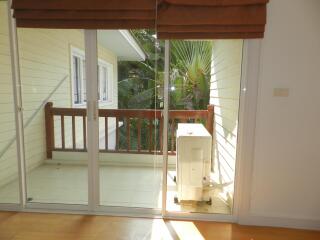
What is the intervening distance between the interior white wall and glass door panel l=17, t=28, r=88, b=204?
179 centimetres

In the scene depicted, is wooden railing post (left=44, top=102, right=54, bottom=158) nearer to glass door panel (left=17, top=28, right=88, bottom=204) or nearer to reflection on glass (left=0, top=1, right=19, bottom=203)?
glass door panel (left=17, top=28, right=88, bottom=204)

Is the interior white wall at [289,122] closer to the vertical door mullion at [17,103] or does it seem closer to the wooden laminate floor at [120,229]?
the wooden laminate floor at [120,229]

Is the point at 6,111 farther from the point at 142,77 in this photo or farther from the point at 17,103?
the point at 142,77

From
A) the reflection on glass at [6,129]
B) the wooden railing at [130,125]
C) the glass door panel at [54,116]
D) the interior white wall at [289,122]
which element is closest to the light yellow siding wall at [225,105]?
the wooden railing at [130,125]

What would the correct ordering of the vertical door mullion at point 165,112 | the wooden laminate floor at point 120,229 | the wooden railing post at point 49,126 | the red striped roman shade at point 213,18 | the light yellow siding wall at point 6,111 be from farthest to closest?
the wooden railing post at point 49,126, the light yellow siding wall at point 6,111, the vertical door mullion at point 165,112, the wooden laminate floor at point 120,229, the red striped roman shade at point 213,18

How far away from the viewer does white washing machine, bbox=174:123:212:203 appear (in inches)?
89.4

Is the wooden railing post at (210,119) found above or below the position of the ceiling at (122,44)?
below

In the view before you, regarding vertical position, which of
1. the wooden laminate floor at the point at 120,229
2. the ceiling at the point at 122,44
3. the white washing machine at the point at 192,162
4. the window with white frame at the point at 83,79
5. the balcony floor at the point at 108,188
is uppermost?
the ceiling at the point at 122,44

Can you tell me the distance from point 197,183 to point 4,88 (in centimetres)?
224

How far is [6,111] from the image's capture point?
8.05ft

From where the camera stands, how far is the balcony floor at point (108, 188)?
7.75 ft

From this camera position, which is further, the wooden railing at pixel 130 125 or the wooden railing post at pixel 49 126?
the wooden railing post at pixel 49 126

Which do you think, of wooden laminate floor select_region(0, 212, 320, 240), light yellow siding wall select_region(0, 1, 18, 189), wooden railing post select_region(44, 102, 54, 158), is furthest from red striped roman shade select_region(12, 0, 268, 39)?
wooden laminate floor select_region(0, 212, 320, 240)

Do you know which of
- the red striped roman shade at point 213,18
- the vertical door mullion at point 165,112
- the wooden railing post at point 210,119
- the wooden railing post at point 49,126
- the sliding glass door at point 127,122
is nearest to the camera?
the red striped roman shade at point 213,18
